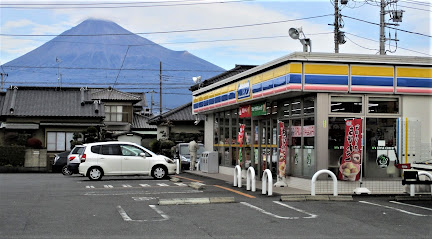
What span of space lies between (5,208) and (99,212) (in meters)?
2.14

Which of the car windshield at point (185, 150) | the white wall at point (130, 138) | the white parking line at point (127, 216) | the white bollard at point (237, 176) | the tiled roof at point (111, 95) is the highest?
the tiled roof at point (111, 95)

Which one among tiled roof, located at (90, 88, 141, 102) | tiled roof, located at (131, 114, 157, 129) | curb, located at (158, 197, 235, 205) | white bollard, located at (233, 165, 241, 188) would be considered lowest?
curb, located at (158, 197, 235, 205)

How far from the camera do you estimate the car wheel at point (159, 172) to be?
21375mm

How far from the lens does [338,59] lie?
14648 millimetres

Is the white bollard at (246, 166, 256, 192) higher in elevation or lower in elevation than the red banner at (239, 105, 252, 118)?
lower

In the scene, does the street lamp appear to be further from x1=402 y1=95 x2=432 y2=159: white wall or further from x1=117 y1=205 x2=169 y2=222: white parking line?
x1=117 y1=205 x2=169 y2=222: white parking line

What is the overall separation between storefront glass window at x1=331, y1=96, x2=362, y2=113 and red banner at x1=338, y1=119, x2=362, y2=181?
0.58 m

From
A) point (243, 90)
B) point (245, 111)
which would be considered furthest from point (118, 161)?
point (243, 90)

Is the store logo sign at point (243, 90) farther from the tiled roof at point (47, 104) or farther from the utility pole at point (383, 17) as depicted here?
the tiled roof at point (47, 104)

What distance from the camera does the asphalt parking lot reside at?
8414 mm

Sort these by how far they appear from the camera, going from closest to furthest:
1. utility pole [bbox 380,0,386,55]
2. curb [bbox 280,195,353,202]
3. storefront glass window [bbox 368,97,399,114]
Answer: curb [bbox 280,195,353,202], storefront glass window [bbox 368,97,399,114], utility pole [bbox 380,0,386,55]

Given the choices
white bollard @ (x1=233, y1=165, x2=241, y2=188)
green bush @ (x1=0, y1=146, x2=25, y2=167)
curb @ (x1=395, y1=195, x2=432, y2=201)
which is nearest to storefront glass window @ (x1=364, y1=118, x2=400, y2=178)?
curb @ (x1=395, y1=195, x2=432, y2=201)

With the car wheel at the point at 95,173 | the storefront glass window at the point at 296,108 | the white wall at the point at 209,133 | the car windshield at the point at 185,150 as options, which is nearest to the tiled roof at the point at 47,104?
the car windshield at the point at 185,150

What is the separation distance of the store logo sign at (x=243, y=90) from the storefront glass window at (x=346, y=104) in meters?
3.91
